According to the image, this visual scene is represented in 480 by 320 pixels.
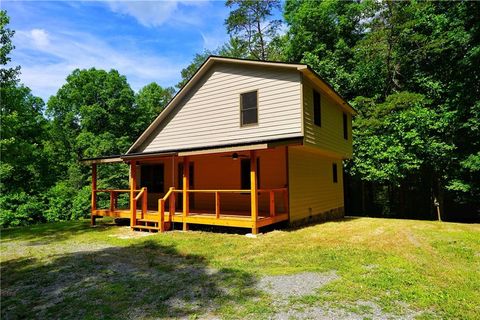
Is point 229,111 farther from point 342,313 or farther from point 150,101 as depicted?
point 150,101

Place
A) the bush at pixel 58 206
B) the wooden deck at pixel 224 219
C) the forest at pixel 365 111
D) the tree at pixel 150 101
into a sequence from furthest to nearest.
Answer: the tree at pixel 150 101, the bush at pixel 58 206, the forest at pixel 365 111, the wooden deck at pixel 224 219

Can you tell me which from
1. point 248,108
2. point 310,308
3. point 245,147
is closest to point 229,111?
point 248,108

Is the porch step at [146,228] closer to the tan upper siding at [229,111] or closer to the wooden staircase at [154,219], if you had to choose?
the wooden staircase at [154,219]

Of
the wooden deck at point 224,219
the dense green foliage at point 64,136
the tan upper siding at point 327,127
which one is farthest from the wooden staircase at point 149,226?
the dense green foliage at point 64,136

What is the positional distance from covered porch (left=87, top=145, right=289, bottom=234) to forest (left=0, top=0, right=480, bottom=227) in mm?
6659

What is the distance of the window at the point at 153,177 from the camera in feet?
52.6

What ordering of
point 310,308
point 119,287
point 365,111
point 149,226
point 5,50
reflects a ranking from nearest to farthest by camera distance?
point 310,308, point 119,287, point 149,226, point 5,50, point 365,111

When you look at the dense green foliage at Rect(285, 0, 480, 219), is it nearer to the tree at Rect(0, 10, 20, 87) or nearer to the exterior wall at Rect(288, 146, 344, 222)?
the exterior wall at Rect(288, 146, 344, 222)

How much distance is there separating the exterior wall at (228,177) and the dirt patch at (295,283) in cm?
607

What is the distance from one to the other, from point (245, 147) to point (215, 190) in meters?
2.01

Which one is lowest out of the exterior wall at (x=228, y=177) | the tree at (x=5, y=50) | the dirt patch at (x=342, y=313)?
the dirt patch at (x=342, y=313)

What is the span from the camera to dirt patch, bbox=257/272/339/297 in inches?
200

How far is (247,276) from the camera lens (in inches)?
236

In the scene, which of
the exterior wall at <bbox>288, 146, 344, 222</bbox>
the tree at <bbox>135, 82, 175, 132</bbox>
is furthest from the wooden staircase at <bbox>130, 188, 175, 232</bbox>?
the tree at <bbox>135, 82, 175, 132</bbox>
